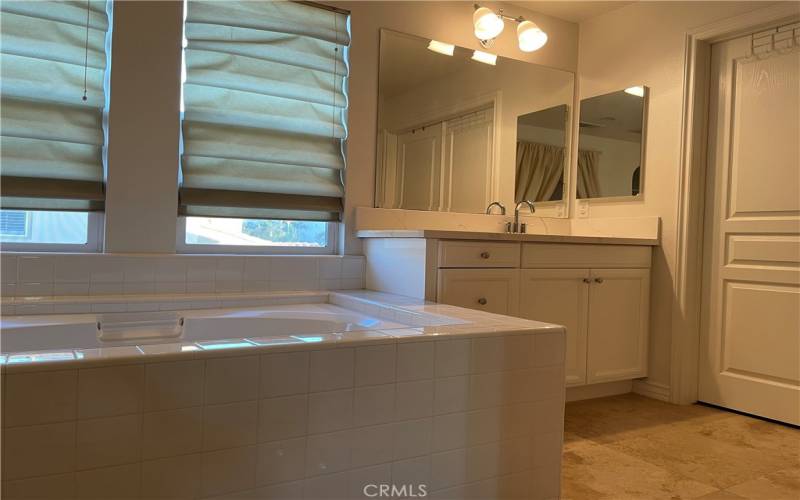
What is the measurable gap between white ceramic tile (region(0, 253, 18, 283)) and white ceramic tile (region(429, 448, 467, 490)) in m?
1.80

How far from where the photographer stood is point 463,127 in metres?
3.36

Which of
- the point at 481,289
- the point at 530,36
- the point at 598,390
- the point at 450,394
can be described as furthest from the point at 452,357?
the point at 530,36

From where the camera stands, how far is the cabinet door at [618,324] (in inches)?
118

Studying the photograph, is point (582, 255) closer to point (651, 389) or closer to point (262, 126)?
point (651, 389)

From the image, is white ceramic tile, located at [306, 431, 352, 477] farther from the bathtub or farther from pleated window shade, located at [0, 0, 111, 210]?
pleated window shade, located at [0, 0, 111, 210]

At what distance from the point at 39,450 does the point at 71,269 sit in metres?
1.44

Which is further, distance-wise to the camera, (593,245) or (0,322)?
(593,245)

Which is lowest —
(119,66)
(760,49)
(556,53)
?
(119,66)

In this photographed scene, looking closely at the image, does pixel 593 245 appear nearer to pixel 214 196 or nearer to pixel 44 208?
pixel 214 196

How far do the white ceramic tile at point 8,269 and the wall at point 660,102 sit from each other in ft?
10.00

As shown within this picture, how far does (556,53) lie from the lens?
12.1ft

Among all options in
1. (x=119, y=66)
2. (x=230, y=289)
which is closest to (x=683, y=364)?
(x=230, y=289)

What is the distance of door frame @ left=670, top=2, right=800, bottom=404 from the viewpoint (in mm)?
3061

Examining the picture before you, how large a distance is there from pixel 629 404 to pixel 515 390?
68.1 inches
